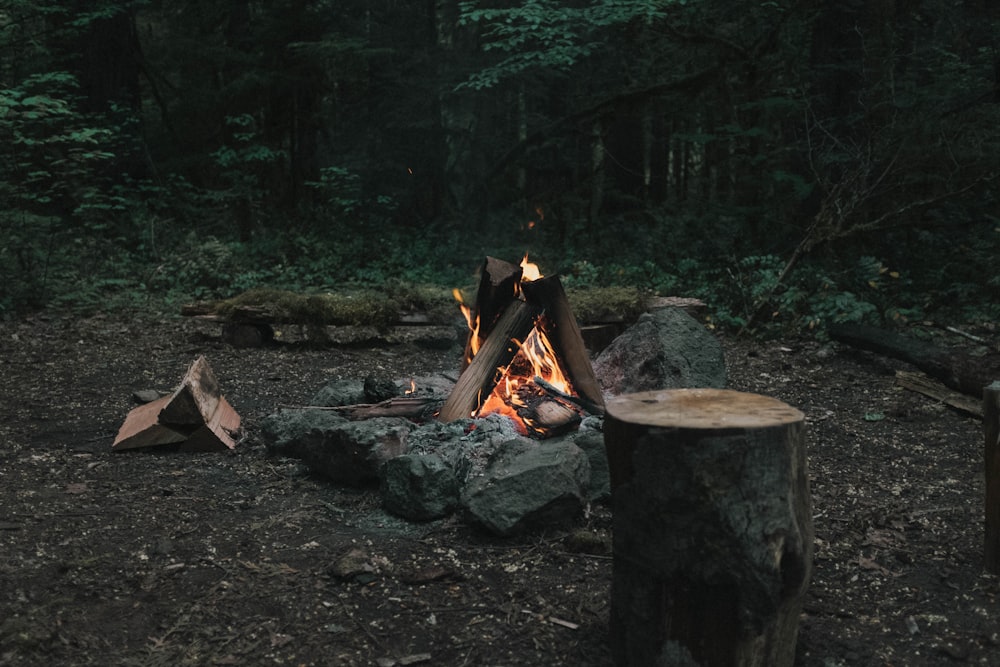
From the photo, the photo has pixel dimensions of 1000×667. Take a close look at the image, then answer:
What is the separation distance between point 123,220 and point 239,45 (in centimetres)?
384

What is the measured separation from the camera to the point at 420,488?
3.99 m

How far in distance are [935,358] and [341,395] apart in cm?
481

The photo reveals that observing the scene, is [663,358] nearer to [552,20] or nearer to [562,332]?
[562,332]

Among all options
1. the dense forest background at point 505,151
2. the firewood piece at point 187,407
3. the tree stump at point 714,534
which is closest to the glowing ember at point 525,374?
the firewood piece at point 187,407

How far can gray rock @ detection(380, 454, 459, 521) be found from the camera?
397 cm

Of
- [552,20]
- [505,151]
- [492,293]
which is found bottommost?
[492,293]

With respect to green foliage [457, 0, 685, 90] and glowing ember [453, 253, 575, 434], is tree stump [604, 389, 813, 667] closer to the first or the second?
glowing ember [453, 253, 575, 434]

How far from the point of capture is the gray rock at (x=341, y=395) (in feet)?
18.1

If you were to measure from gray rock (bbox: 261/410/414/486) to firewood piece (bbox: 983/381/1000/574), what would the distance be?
9.58 ft

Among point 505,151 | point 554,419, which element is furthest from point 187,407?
point 505,151

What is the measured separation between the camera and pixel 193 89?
1345 centimetres

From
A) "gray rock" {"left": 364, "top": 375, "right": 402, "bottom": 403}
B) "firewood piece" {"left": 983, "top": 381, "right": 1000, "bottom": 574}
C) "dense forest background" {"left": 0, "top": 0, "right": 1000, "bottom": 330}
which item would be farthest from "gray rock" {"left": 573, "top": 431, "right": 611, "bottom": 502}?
"dense forest background" {"left": 0, "top": 0, "right": 1000, "bottom": 330}

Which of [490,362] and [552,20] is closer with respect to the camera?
[490,362]

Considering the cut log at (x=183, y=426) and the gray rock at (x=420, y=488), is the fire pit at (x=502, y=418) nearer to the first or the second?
the gray rock at (x=420, y=488)
